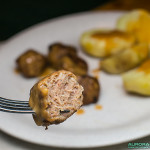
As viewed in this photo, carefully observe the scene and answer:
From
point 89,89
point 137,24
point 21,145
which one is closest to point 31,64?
point 89,89

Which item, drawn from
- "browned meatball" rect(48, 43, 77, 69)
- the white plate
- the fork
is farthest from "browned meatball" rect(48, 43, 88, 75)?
the fork

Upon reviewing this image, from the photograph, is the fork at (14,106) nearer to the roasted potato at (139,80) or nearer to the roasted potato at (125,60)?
the roasted potato at (139,80)

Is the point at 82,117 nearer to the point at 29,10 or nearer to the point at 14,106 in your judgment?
the point at 14,106

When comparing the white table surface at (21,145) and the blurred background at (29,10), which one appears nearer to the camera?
the white table surface at (21,145)

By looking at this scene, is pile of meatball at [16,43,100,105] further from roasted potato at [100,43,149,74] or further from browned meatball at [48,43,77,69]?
roasted potato at [100,43,149,74]

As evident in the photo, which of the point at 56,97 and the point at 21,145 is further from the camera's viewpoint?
the point at 21,145

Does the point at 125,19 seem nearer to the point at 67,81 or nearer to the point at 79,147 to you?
the point at 79,147

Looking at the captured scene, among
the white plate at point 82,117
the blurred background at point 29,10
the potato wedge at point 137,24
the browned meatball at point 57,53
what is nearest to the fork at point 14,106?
the white plate at point 82,117
